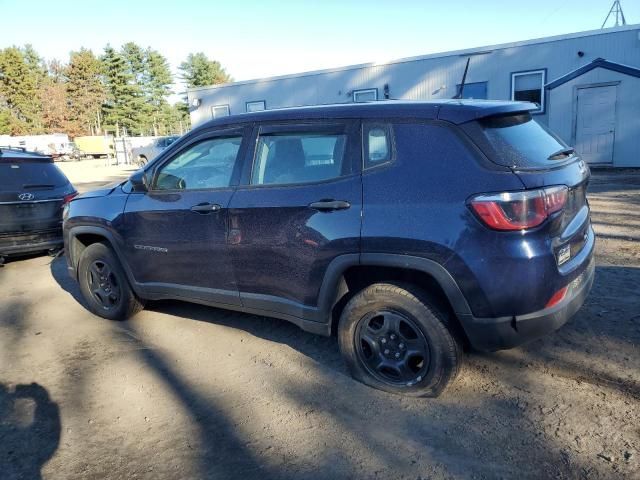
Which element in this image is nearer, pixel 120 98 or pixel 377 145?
pixel 377 145

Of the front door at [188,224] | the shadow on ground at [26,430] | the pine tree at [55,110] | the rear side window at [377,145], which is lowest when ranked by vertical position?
the shadow on ground at [26,430]

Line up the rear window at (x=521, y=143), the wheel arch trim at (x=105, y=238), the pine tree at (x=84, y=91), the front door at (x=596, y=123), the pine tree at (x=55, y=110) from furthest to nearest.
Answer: the pine tree at (x=84, y=91)
the pine tree at (x=55, y=110)
the front door at (x=596, y=123)
the wheel arch trim at (x=105, y=238)
the rear window at (x=521, y=143)

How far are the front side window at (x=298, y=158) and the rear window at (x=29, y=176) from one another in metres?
4.67

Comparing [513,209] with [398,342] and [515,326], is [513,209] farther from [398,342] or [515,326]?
[398,342]

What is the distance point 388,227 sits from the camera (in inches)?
115

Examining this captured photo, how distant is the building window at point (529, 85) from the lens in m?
16.8

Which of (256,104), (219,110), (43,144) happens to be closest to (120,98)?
(43,144)

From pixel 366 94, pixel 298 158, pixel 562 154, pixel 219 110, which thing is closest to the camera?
pixel 562 154

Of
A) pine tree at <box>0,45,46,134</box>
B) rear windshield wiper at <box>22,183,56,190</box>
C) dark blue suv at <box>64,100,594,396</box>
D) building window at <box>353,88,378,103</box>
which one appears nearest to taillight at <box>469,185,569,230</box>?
dark blue suv at <box>64,100,594,396</box>

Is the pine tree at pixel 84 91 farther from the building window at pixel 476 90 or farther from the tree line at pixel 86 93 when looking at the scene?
the building window at pixel 476 90

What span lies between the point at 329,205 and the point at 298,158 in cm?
52

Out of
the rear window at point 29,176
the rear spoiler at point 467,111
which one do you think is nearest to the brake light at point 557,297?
the rear spoiler at point 467,111

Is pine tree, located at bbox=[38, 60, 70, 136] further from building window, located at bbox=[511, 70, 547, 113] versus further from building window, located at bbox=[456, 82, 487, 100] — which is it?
building window, located at bbox=[511, 70, 547, 113]

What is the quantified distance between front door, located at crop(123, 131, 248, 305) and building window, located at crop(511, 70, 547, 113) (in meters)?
15.4
